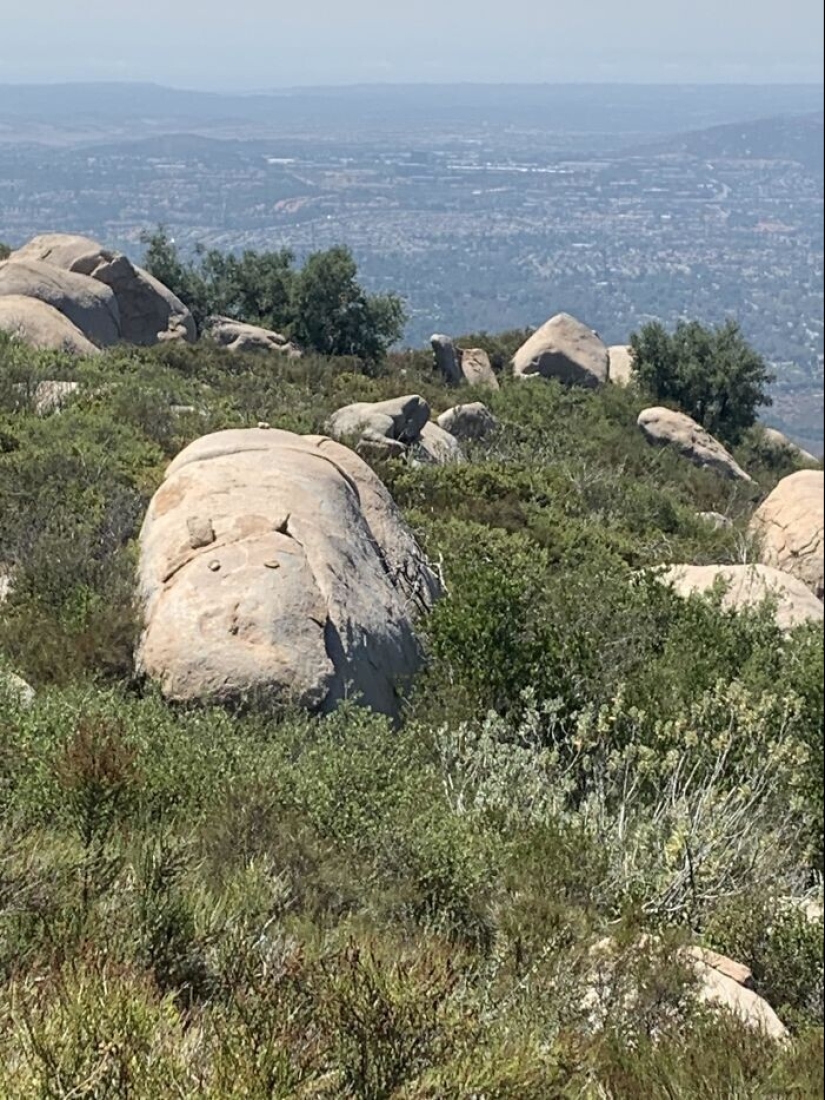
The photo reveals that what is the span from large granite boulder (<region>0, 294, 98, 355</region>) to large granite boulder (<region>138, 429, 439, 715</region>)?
11234mm

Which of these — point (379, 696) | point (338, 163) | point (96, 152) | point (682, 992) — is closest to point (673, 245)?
point (338, 163)

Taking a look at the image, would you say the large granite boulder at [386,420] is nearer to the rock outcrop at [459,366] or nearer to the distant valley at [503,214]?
the rock outcrop at [459,366]

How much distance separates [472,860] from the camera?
5055 mm

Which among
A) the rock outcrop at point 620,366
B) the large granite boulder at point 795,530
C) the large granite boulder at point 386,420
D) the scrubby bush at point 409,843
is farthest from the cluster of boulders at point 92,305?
the large granite boulder at point 795,530

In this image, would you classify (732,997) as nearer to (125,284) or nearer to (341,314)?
(125,284)

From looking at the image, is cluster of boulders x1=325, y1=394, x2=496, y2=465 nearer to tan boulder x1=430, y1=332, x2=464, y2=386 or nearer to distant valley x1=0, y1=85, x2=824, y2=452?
tan boulder x1=430, y1=332, x2=464, y2=386

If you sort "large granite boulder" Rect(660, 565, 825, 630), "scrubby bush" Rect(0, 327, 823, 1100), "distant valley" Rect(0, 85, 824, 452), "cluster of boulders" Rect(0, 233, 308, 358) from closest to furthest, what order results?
1. "scrubby bush" Rect(0, 327, 823, 1100)
2. "large granite boulder" Rect(660, 565, 825, 630)
3. "cluster of boulders" Rect(0, 233, 308, 358)
4. "distant valley" Rect(0, 85, 824, 452)

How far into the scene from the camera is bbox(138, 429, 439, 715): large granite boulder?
6.54m

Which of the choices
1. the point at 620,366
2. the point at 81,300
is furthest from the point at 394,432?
the point at 620,366

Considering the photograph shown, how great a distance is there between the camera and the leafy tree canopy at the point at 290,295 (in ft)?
96.3

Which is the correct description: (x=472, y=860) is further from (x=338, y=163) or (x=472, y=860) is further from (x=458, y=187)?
(x=338, y=163)

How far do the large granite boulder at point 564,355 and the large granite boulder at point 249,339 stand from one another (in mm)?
6274

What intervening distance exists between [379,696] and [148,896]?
355cm

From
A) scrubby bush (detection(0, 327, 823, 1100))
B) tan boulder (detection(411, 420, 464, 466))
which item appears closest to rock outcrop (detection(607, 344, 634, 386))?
tan boulder (detection(411, 420, 464, 466))
